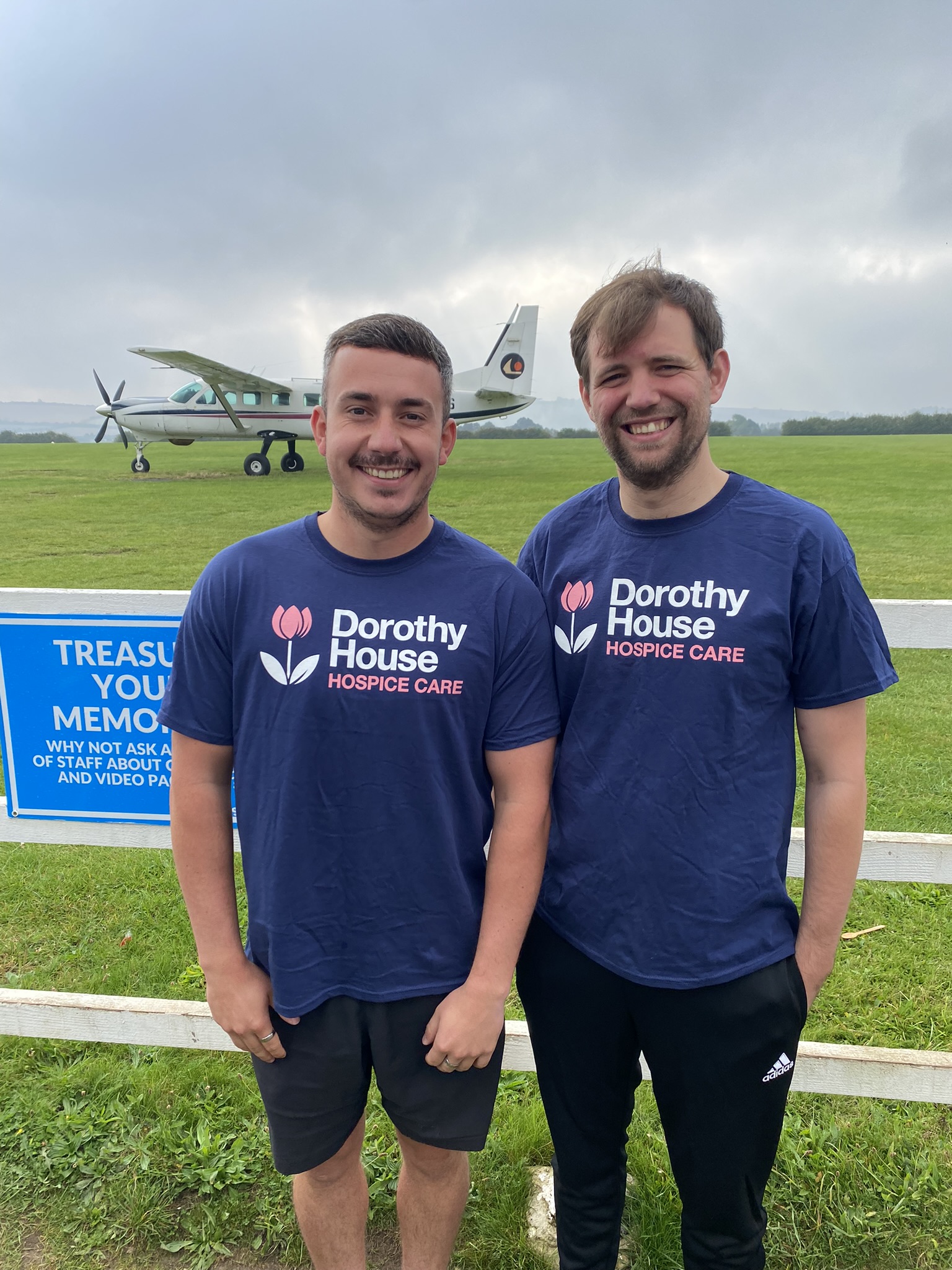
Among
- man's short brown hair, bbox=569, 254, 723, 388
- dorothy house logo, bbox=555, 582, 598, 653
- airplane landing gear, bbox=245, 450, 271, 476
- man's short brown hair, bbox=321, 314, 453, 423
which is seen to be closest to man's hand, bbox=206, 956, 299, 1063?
dorothy house logo, bbox=555, 582, 598, 653

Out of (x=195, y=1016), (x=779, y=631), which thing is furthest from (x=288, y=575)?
(x=195, y=1016)

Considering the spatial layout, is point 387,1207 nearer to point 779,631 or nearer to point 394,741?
point 394,741

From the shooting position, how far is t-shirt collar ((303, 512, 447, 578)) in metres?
1.67

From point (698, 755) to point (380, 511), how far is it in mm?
784

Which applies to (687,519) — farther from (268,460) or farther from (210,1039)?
(268,460)

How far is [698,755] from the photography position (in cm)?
162

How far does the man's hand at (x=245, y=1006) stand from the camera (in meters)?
1.71

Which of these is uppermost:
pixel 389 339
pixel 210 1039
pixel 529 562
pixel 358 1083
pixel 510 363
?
pixel 510 363

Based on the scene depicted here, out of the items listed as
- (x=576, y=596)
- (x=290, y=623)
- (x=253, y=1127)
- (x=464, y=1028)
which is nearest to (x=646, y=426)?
(x=576, y=596)

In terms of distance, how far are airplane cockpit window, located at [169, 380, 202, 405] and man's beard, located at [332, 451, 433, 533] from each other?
33341 millimetres

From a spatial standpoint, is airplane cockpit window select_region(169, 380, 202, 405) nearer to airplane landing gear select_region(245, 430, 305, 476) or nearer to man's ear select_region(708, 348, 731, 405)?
airplane landing gear select_region(245, 430, 305, 476)

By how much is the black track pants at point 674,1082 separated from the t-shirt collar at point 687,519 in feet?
2.89

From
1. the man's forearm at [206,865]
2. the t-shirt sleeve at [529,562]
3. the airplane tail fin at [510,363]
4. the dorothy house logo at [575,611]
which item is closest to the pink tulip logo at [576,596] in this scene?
the dorothy house logo at [575,611]

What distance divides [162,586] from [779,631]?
1334 cm
